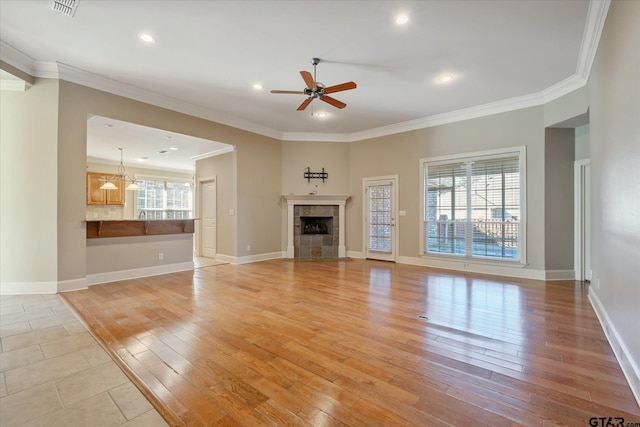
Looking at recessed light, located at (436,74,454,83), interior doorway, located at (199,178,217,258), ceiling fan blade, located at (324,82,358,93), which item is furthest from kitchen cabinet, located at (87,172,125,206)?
recessed light, located at (436,74,454,83)

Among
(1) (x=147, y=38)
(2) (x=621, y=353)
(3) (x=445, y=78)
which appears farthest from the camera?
(3) (x=445, y=78)

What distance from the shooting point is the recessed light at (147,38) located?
10.5ft

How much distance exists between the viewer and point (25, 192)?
12.7 feet

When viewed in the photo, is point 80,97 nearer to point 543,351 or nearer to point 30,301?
point 30,301

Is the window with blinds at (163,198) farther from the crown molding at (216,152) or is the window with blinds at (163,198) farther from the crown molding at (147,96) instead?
the crown molding at (147,96)

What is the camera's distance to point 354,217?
23.3 ft

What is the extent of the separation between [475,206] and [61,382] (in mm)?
6160

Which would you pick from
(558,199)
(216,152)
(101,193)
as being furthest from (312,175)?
(101,193)

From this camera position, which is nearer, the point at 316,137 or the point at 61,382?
the point at 61,382

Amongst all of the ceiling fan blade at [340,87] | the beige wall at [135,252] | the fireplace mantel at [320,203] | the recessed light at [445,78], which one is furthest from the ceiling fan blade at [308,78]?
the beige wall at [135,252]

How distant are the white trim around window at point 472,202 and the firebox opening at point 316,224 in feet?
7.65

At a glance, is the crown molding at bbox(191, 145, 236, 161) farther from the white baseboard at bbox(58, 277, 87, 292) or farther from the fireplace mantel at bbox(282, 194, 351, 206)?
the white baseboard at bbox(58, 277, 87, 292)

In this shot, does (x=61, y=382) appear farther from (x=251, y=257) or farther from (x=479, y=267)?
(x=479, y=267)

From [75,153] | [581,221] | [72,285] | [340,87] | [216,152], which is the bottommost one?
A: [72,285]
